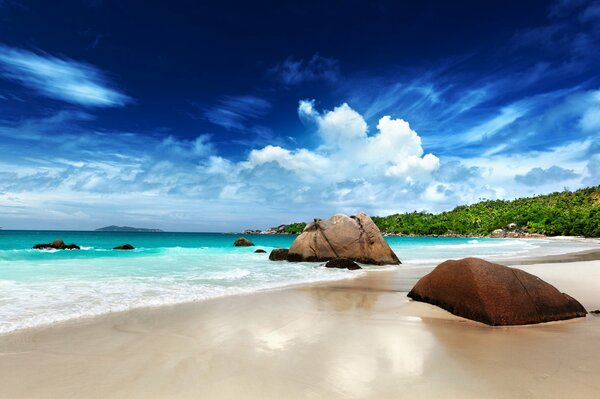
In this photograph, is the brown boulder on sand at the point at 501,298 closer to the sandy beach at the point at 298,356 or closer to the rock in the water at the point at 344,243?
the sandy beach at the point at 298,356

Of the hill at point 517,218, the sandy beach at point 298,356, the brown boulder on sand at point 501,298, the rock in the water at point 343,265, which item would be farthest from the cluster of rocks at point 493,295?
the hill at point 517,218

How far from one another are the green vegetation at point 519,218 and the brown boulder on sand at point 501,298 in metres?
78.1

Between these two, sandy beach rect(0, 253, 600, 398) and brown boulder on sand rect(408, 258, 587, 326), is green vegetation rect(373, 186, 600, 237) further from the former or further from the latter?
sandy beach rect(0, 253, 600, 398)

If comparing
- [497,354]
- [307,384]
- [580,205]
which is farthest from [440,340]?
[580,205]

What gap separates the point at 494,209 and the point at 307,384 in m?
132

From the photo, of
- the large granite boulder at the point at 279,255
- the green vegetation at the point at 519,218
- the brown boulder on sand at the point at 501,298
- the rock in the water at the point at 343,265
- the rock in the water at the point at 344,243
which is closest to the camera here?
the brown boulder on sand at the point at 501,298

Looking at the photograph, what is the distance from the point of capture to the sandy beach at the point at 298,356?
135 inches

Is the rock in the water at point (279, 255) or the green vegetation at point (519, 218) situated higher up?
the green vegetation at point (519, 218)

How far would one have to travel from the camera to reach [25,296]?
8234mm

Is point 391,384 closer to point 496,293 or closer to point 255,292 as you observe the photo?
point 496,293

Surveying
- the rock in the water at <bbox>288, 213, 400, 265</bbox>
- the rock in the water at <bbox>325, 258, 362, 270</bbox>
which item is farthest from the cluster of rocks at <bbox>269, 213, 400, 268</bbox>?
the rock in the water at <bbox>325, 258, 362, 270</bbox>

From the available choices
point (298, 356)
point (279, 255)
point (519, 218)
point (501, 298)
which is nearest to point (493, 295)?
point (501, 298)

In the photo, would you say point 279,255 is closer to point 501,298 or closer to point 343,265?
point 343,265

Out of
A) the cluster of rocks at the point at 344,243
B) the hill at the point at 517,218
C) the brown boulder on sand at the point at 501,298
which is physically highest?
the hill at the point at 517,218
